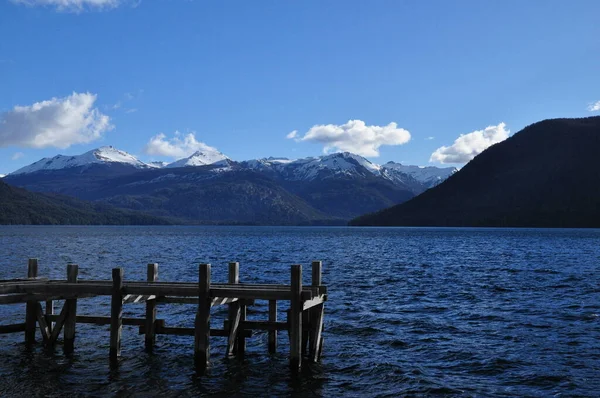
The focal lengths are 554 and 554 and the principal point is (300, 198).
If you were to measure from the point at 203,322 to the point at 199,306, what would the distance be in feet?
2.15

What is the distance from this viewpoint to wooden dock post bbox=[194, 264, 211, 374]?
789 inches

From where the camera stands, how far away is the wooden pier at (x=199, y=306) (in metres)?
20.0

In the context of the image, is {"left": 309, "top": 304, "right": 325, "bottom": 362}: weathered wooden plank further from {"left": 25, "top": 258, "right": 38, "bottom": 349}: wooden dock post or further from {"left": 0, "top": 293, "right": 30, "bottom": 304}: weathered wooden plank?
{"left": 25, "top": 258, "right": 38, "bottom": 349}: wooden dock post

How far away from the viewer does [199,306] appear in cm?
2033

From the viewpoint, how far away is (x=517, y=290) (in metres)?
44.8

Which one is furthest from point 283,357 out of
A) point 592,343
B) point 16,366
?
point 592,343

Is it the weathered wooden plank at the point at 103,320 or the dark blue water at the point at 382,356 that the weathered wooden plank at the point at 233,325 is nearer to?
the dark blue water at the point at 382,356

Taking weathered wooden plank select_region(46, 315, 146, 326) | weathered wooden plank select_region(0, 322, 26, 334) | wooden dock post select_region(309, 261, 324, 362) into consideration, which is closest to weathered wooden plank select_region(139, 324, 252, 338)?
weathered wooden plank select_region(46, 315, 146, 326)

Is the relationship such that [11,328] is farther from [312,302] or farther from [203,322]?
[312,302]

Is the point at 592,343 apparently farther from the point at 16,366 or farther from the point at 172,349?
the point at 16,366

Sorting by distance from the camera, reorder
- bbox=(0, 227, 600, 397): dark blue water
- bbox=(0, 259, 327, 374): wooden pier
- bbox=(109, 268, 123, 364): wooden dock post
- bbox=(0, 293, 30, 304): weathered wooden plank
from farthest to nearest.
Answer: bbox=(0, 293, 30, 304): weathered wooden plank < bbox=(109, 268, 123, 364): wooden dock post < bbox=(0, 259, 327, 374): wooden pier < bbox=(0, 227, 600, 397): dark blue water

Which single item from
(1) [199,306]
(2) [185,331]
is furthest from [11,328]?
(1) [199,306]

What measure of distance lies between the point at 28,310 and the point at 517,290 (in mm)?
36126

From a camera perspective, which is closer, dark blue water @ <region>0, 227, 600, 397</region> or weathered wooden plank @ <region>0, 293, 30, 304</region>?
dark blue water @ <region>0, 227, 600, 397</region>
